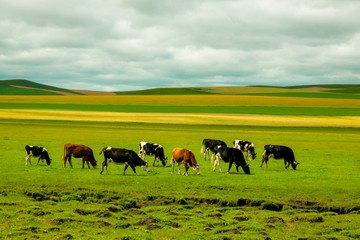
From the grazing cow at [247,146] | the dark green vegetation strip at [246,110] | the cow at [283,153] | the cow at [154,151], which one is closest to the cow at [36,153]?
the cow at [154,151]

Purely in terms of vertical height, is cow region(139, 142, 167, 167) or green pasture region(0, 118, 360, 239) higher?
cow region(139, 142, 167, 167)

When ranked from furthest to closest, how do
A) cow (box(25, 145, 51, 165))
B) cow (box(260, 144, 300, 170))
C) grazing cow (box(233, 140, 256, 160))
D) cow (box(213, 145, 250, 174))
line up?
grazing cow (box(233, 140, 256, 160)) → cow (box(260, 144, 300, 170)) → cow (box(25, 145, 51, 165)) → cow (box(213, 145, 250, 174))

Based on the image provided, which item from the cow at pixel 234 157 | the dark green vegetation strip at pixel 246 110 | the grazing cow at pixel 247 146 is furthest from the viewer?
the dark green vegetation strip at pixel 246 110

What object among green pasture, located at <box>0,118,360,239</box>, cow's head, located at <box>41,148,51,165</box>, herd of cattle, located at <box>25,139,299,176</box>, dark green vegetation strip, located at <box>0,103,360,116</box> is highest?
dark green vegetation strip, located at <box>0,103,360,116</box>

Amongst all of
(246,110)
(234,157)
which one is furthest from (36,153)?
(246,110)

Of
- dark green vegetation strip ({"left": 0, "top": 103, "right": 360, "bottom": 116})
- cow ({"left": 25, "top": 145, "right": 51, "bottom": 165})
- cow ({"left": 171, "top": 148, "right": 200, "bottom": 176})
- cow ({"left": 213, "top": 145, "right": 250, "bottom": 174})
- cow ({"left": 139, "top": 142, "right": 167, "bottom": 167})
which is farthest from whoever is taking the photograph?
dark green vegetation strip ({"left": 0, "top": 103, "right": 360, "bottom": 116})

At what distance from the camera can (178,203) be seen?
20844 millimetres

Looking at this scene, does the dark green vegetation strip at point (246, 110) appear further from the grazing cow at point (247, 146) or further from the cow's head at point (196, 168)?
the cow's head at point (196, 168)

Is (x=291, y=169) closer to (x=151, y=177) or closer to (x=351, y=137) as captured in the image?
(x=151, y=177)

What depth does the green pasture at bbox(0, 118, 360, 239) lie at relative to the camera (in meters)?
16.0

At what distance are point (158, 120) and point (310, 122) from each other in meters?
26.9

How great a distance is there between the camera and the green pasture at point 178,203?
15953 mm

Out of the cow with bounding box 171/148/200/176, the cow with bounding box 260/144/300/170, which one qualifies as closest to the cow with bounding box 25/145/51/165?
the cow with bounding box 171/148/200/176

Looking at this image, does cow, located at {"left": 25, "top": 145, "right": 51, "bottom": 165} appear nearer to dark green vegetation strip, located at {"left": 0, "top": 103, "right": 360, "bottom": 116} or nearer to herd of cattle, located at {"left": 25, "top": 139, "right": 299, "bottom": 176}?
herd of cattle, located at {"left": 25, "top": 139, "right": 299, "bottom": 176}
